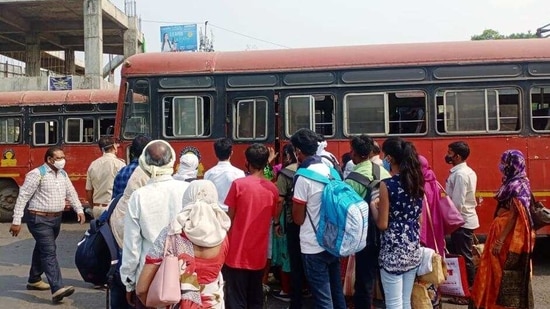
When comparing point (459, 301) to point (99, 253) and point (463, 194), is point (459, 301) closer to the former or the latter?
point (463, 194)

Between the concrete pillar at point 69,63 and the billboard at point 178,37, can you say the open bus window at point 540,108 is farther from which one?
the billboard at point 178,37

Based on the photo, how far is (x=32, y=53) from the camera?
25438 mm

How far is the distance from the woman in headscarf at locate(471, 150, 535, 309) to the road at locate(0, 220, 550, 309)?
116 centimetres

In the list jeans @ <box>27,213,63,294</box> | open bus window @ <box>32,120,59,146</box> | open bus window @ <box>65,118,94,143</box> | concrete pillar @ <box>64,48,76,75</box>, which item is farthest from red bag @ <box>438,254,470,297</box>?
concrete pillar @ <box>64,48,76,75</box>

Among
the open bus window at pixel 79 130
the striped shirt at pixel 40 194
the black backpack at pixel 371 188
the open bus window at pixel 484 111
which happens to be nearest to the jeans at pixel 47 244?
the striped shirt at pixel 40 194

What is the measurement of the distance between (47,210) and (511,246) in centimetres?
508

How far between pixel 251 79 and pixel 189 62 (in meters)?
1.02

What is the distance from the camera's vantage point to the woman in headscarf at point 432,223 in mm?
4477

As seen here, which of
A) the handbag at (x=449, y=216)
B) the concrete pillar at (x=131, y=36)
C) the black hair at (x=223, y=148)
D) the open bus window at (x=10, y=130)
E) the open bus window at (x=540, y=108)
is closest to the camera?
the handbag at (x=449, y=216)

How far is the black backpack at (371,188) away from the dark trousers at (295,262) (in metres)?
0.68

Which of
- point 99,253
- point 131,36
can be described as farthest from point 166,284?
point 131,36

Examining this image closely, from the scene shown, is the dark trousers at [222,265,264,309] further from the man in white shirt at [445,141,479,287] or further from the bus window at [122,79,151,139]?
the bus window at [122,79,151,139]

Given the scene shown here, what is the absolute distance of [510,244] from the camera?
179 inches

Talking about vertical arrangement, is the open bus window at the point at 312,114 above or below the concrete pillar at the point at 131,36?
below
